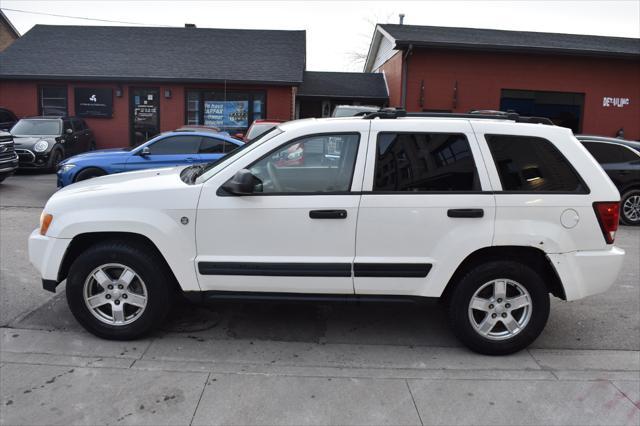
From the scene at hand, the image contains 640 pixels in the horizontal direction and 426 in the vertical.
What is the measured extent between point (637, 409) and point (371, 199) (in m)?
2.19

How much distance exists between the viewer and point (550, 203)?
4.14m

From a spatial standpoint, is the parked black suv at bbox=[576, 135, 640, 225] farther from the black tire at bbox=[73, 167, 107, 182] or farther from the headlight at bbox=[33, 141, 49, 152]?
the headlight at bbox=[33, 141, 49, 152]

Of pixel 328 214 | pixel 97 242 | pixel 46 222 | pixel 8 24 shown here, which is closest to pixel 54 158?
pixel 46 222

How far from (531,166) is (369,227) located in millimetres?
1317

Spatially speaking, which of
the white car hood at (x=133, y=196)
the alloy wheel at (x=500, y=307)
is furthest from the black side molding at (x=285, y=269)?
the alloy wheel at (x=500, y=307)

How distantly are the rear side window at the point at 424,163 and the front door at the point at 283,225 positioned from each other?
0.18 m

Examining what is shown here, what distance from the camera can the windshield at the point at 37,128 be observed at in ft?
51.3

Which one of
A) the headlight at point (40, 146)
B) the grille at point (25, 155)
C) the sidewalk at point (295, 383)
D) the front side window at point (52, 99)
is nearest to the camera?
the sidewalk at point (295, 383)

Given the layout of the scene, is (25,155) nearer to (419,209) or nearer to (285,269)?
(285,269)

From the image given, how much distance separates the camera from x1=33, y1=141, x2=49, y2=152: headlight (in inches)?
583

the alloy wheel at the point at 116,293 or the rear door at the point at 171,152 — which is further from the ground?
the rear door at the point at 171,152

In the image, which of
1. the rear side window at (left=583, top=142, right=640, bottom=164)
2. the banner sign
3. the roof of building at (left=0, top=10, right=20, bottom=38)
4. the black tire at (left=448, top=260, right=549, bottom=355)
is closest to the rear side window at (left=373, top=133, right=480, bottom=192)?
the black tire at (left=448, top=260, right=549, bottom=355)

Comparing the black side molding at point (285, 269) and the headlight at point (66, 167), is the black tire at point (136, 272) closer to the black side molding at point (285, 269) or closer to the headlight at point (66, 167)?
the black side molding at point (285, 269)

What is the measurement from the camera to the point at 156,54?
2155cm
